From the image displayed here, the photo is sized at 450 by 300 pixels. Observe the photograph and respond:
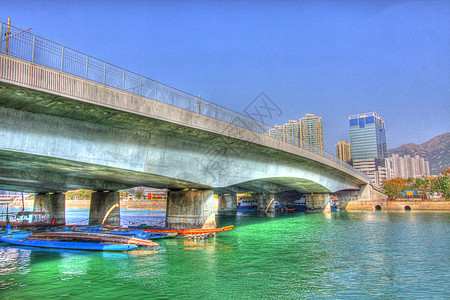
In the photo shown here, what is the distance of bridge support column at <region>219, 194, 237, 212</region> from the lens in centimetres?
8775

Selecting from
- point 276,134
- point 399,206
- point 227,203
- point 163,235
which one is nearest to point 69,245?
point 163,235

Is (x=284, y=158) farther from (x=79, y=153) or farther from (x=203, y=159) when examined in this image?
(x=79, y=153)

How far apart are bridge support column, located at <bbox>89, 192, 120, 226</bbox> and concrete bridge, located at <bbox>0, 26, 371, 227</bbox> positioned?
0.12 meters

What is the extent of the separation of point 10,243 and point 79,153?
1363 centimetres

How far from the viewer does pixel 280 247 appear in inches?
974

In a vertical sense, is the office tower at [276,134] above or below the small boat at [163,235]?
above

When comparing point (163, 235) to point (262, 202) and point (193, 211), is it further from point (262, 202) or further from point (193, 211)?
point (262, 202)

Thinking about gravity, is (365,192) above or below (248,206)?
above

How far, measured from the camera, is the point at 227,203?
88.4 metres

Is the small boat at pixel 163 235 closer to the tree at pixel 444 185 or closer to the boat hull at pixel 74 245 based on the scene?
the boat hull at pixel 74 245

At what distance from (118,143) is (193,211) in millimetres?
11911

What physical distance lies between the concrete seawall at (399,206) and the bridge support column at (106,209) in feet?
189

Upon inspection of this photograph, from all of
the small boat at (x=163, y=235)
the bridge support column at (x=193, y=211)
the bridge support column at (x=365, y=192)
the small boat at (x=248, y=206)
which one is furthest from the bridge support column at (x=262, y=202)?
the small boat at (x=163, y=235)

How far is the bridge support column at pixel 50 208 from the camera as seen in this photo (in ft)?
155
